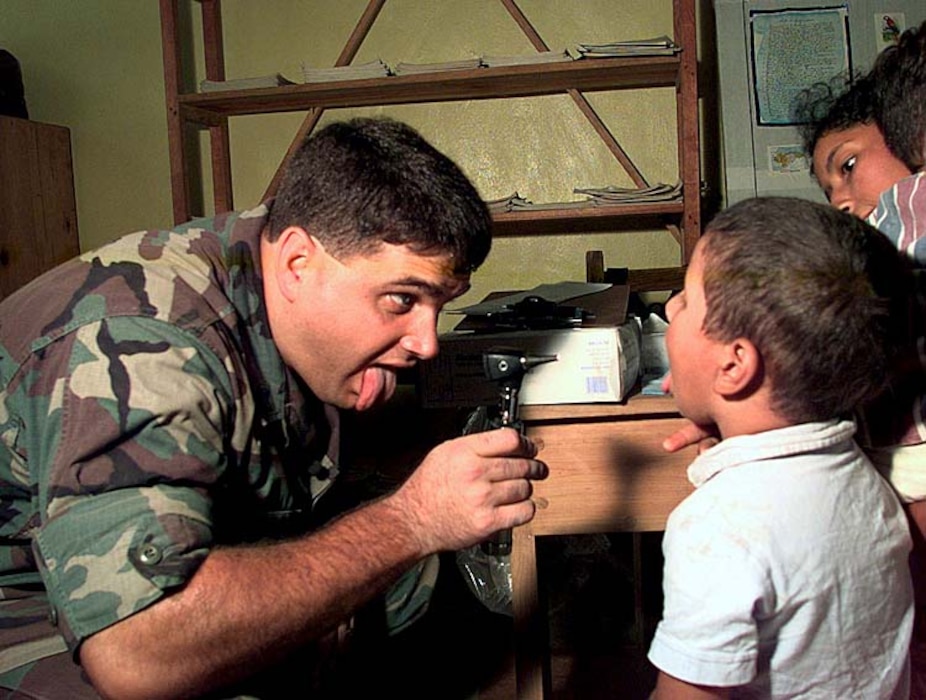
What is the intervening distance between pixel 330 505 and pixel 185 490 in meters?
0.65

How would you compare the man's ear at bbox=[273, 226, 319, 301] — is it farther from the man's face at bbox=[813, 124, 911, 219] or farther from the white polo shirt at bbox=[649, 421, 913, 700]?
the man's face at bbox=[813, 124, 911, 219]

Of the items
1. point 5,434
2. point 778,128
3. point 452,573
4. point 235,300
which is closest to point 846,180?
point 235,300

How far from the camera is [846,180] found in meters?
1.37

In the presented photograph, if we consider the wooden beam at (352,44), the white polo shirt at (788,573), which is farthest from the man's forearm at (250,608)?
the wooden beam at (352,44)

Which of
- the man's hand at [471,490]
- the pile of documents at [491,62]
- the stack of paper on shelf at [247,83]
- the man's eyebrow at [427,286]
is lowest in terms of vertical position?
the man's hand at [471,490]

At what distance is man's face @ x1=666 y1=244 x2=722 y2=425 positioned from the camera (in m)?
0.97

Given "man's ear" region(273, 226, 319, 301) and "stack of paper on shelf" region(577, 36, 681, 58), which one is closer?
"man's ear" region(273, 226, 319, 301)

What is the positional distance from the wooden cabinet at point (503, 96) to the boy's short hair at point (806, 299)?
5.12 feet

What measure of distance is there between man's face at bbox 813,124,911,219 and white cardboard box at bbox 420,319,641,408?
37cm

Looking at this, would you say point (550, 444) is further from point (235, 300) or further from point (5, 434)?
point (5, 434)

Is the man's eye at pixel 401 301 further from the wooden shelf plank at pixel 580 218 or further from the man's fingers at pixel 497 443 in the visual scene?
the wooden shelf plank at pixel 580 218

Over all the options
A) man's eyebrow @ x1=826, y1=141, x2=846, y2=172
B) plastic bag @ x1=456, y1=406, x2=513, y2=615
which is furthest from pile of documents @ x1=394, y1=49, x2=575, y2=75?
man's eyebrow @ x1=826, y1=141, x2=846, y2=172

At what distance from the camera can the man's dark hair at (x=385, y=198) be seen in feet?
3.82

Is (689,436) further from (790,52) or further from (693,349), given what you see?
(790,52)
